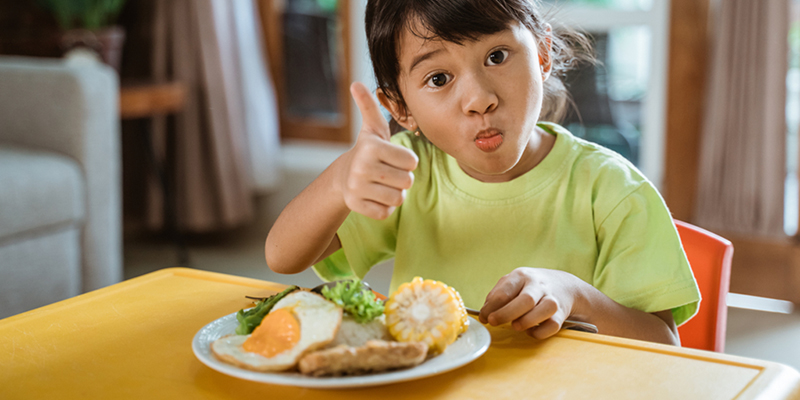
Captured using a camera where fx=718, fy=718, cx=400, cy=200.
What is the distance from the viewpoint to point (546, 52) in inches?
38.4

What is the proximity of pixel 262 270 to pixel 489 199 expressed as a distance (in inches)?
72.2

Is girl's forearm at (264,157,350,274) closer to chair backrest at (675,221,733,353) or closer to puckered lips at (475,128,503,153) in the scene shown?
puckered lips at (475,128,503,153)

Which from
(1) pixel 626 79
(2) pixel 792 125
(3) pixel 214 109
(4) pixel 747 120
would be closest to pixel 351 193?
(4) pixel 747 120

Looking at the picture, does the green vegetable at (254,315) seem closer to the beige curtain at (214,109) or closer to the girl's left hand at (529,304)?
the girl's left hand at (529,304)

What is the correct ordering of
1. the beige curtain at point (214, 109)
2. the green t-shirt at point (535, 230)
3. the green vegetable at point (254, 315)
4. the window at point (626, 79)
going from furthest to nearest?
1. the beige curtain at point (214, 109)
2. the window at point (626, 79)
3. the green t-shirt at point (535, 230)
4. the green vegetable at point (254, 315)

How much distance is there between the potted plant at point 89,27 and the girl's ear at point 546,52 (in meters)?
2.09

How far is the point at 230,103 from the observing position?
2842 millimetres

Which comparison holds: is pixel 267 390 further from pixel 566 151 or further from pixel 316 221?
pixel 566 151

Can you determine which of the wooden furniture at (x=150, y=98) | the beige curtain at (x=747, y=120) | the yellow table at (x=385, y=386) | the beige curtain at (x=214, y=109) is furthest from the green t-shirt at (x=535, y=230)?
the beige curtain at (x=214, y=109)

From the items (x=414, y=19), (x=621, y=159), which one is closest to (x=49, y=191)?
(x=414, y=19)

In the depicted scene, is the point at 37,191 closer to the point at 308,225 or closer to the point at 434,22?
the point at 308,225

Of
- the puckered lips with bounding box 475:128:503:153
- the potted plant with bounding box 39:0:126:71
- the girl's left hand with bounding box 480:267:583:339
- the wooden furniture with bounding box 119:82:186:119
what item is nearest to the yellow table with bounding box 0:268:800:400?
the girl's left hand with bounding box 480:267:583:339

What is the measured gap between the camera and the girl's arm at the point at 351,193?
62cm

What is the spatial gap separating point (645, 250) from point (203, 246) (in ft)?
8.14
